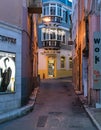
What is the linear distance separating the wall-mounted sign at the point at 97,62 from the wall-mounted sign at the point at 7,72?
3.79 metres

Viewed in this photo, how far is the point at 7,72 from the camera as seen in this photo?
17.3m

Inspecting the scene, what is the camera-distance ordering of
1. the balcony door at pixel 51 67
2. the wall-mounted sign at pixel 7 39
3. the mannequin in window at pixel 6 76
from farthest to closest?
the balcony door at pixel 51 67, the mannequin in window at pixel 6 76, the wall-mounted sign at pixel 7 39

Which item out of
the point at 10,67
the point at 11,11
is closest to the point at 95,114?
the point at 10,67

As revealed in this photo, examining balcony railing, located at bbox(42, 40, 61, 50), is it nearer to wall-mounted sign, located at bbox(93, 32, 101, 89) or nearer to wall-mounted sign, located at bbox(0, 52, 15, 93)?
wall-mounted sign, located at bbox(93, 32, 101, 89)

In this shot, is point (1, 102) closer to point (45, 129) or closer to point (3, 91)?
point (3, 91)

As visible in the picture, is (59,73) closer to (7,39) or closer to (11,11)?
(11,11)

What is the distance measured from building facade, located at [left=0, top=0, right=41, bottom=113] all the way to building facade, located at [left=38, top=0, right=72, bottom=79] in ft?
121

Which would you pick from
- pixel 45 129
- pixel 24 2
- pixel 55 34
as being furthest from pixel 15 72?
pixel 55 34

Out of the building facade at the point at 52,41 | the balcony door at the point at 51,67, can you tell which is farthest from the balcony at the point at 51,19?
the balcony door at the point at 51,67

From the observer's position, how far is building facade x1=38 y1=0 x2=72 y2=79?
56.5 metres

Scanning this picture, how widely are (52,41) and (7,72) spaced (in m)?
39.5

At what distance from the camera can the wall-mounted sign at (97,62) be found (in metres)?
18.0

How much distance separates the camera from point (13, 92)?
58.3 ft

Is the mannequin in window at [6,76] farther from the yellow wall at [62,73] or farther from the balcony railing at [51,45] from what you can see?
the yellow wall at [62,73]
